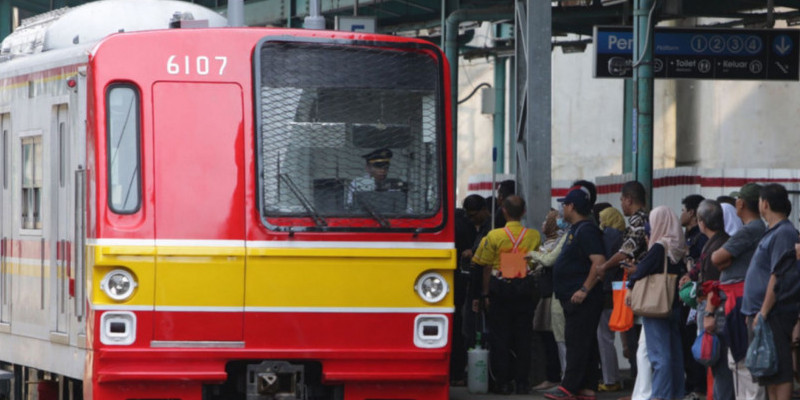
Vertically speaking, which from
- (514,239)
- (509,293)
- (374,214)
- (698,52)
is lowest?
(509,293)

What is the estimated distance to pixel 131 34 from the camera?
9.88 m

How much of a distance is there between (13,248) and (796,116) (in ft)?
77.9

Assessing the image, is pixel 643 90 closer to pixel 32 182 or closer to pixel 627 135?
pixel 32 182

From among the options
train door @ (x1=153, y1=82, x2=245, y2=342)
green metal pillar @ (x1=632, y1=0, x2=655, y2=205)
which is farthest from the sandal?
train door @ (x1=153, y1=82, x2=245, y2=342)

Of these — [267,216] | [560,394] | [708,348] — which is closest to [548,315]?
[560,394]

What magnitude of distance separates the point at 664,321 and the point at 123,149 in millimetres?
4424

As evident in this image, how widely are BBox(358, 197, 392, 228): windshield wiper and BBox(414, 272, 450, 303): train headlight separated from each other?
1.39 ft

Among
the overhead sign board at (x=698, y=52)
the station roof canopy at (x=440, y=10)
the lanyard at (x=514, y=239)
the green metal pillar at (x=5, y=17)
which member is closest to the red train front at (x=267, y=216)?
the lanyard at (x=514, y=239)

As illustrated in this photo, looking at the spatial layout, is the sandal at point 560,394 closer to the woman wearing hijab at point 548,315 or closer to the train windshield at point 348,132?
the woman wearing hijab at point 548,315

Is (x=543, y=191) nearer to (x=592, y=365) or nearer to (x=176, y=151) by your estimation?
(x=592, y=365)

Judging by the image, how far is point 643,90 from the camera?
47.9 feet

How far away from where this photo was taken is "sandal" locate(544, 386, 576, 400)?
503 inches

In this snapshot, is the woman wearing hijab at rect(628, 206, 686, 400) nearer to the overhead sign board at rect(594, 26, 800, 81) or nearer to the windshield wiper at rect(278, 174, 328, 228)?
the windshield wiper at rect(278, 174, 328, 228)

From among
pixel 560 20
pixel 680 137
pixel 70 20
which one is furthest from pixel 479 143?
pixel 70 20
